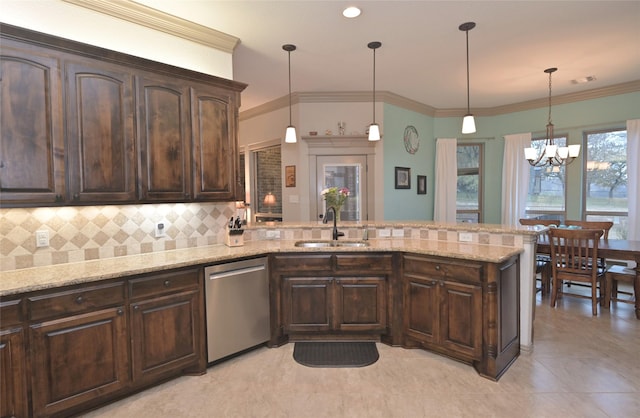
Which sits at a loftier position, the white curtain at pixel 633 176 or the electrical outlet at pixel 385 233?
the white curtain at pixel 633 176

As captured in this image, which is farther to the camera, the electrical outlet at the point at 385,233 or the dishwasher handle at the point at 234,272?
the electrical outlet at the point at 385,233

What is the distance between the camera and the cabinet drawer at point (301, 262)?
307 cm

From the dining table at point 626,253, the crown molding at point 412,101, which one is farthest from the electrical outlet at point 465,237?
the crown molding at point 412,101

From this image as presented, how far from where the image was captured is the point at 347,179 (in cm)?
548

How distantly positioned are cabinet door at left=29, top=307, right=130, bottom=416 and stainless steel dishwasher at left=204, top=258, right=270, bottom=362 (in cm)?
63

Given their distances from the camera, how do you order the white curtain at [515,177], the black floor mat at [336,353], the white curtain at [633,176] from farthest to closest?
1. the white curtain at [515,177]
2. the white curtain at [633,176]
3. the black floor mat at [336,353]

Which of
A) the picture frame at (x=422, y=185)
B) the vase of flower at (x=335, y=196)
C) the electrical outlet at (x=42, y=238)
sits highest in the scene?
the picture frame at (x=422, y=185)

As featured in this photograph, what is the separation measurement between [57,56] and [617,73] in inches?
248

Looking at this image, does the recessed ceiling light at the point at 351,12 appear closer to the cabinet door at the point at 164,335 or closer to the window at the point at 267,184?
the cabinet door at the point at 164,335

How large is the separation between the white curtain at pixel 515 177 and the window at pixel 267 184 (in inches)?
163

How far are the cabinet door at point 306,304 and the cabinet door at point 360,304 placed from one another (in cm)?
10

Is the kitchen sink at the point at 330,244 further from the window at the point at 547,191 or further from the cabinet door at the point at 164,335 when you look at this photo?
the window at the point at 547,191

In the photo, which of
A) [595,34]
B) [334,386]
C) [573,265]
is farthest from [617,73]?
[334,386]

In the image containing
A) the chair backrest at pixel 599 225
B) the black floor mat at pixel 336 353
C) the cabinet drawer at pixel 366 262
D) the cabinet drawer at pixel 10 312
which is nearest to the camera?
the cabinet drawer at pixel 10 312
